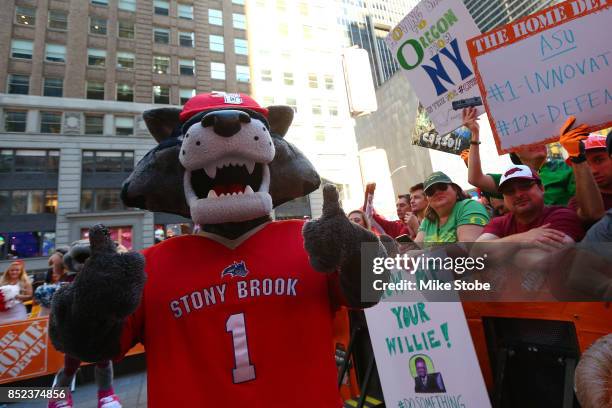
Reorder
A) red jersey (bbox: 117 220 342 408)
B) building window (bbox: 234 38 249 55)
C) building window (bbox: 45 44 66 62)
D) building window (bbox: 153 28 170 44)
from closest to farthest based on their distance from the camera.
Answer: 1. red jersey (bbox: 117 220 342 408)
2. building window (bbox: 45 44 66 62)
3. building window (bbox: 153 28 170 44)
4. building window (bbox: 234 38 249 55)

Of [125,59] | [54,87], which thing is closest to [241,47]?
[125,59]

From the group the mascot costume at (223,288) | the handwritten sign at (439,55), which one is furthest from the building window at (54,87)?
the mascot costume at (223,288)

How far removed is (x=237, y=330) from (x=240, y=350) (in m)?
0.08

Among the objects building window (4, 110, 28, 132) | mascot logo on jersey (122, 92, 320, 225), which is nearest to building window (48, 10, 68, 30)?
building window (4, 110, 28, 132)

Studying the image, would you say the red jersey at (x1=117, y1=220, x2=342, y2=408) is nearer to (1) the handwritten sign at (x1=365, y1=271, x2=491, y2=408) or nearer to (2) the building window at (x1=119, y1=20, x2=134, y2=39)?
(1) the handwritten sign at (x1=365, y1=271, x2=491, y2=408)

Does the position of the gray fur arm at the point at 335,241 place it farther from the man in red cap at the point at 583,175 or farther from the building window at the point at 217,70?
the building window at the point at 217,70

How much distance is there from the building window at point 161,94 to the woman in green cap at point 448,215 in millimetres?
24115

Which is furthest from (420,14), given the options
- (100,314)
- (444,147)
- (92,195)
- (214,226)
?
(92,195)

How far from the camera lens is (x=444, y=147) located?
173 inches

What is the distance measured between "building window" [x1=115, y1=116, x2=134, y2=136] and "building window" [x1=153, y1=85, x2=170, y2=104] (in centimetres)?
251

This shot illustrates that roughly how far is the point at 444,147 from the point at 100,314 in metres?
4.19

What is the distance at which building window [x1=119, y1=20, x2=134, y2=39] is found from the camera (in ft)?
76.8

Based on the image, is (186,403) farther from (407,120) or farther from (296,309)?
(407,120)

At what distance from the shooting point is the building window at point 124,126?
21.7 meters
